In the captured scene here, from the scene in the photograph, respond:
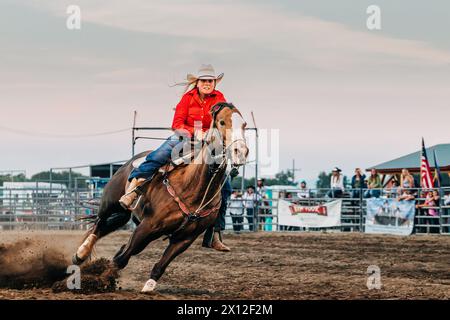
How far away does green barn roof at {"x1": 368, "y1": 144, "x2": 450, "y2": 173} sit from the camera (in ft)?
95.9

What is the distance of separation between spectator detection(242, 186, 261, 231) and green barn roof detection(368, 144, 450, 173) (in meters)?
8.68

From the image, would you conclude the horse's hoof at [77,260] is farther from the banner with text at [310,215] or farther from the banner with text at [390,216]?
the banner with text at [310,215]

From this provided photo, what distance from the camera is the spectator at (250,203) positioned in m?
21.9

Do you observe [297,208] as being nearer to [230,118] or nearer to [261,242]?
[261,242]

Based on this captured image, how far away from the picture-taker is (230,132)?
7.72 metres

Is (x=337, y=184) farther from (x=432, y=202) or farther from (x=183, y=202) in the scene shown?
(x=183, y=202)

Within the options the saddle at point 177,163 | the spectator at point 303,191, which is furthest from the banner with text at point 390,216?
the saddle at point 177,163

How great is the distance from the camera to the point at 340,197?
21859 mm

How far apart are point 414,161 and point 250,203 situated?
1042 cm

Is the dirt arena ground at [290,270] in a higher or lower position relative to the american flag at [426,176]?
lower

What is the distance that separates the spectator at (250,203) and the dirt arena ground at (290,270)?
4039 millimetres

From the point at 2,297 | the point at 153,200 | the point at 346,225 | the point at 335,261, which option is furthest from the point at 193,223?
the point at 346,225

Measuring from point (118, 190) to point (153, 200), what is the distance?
46.2 inches

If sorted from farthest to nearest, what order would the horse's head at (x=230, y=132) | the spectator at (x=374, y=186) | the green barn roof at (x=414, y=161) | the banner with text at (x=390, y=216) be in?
the green barn roof at (x=414, y=161) → the spectator at (x=374, y=186) → the banner with text at (x=390, y=216) → the horse's head at (x=230, y=132)
